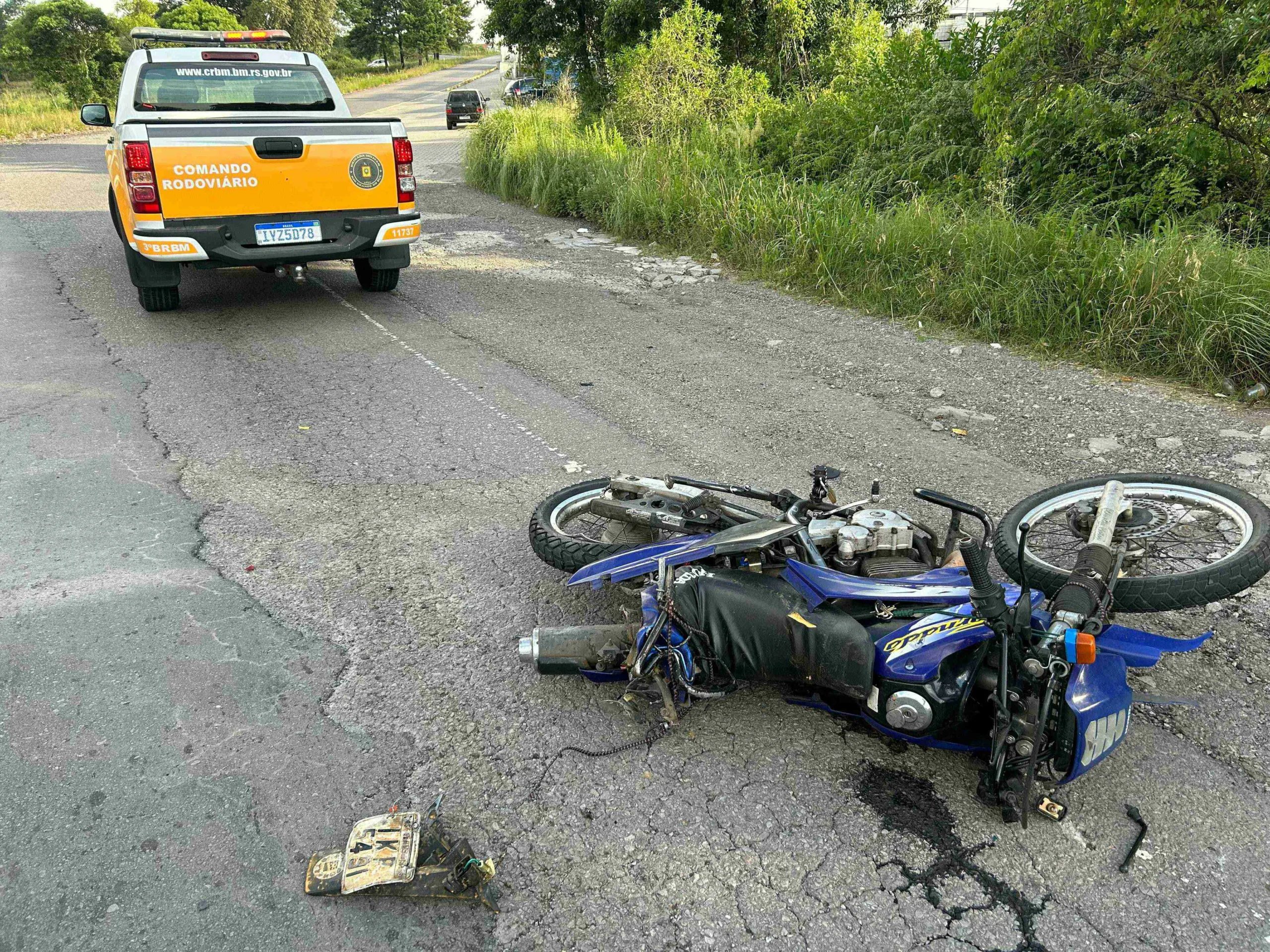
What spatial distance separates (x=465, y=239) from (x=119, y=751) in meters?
8.96

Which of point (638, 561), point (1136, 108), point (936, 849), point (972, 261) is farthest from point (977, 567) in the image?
point (1136, 108)

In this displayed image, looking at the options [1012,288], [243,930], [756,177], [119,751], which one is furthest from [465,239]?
[243,930]

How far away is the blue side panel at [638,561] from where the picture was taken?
10.3ft

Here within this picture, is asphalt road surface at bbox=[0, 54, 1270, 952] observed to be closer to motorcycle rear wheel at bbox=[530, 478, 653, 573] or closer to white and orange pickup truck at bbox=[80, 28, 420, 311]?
motorcycle rear wheel at bbox=[530, 478, 653, 573]

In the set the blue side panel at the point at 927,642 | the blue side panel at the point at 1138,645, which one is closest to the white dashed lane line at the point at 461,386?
the blue side panel at the point at 927,642

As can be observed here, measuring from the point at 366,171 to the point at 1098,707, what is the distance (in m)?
6.66

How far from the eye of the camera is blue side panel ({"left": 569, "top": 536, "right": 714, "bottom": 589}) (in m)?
3.15

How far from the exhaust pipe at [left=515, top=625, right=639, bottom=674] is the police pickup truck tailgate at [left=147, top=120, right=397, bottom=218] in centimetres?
526

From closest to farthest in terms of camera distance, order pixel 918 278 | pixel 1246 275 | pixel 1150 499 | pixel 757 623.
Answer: pixel 757 623 → pixel 1150 499 → pixel 1246 275 → pixel 918 278

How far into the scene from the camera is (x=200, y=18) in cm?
4697

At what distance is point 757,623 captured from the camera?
2885 mm

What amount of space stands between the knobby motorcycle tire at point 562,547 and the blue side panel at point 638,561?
0.52 feet

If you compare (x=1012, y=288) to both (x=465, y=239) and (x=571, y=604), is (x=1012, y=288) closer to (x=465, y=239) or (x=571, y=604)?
(x=571, y=604)

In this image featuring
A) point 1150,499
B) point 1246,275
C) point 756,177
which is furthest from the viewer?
point 756,177
